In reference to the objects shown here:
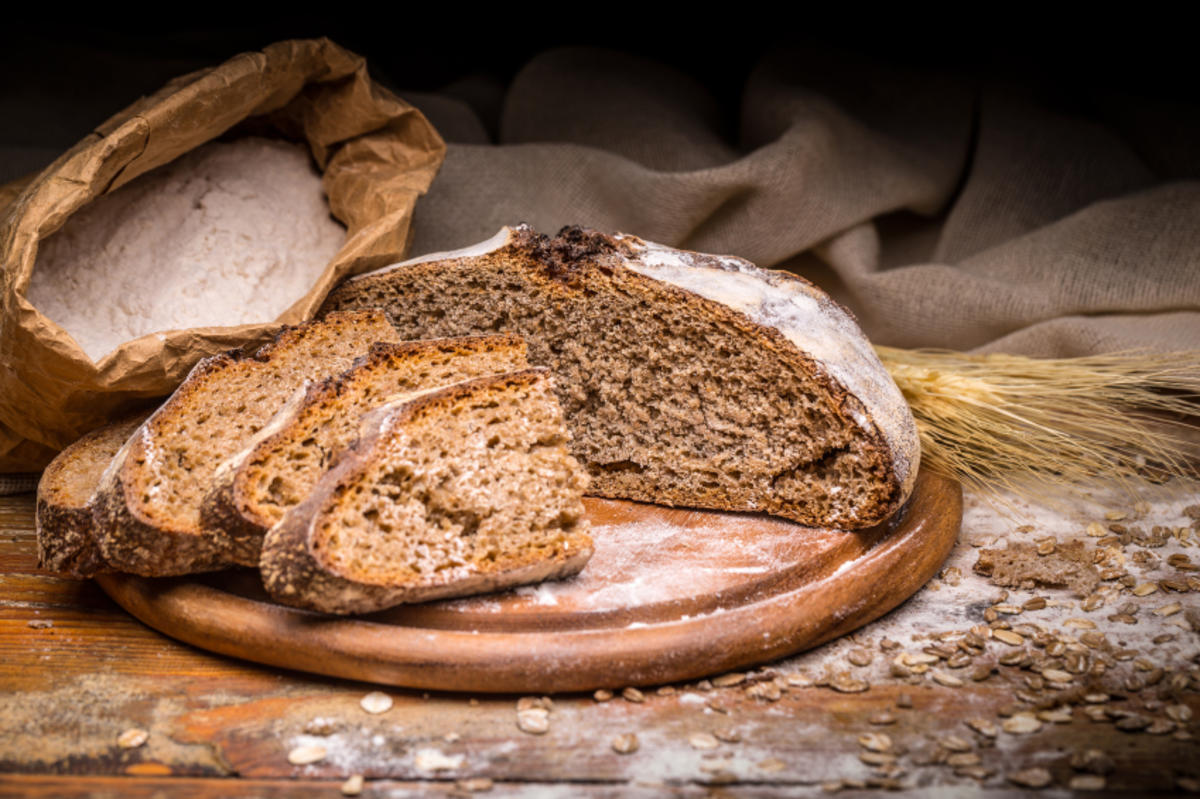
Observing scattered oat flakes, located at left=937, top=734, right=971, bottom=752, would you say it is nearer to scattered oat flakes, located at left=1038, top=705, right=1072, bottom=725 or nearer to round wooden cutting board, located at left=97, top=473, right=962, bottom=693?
scattered oat flakes, located at left=1038, top=705, right=1072, bottom=725

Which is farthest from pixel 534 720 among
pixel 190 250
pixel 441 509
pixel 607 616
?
pixel 190 250

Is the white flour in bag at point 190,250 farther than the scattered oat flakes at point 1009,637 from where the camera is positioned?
Yes

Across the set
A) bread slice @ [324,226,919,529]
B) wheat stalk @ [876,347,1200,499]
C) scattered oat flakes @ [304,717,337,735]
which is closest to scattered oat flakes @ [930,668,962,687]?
bread slice @ [324,226,919,529]

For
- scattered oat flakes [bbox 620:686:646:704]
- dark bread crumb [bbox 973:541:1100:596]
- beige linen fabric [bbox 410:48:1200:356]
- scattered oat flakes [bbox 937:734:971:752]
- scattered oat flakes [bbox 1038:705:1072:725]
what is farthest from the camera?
beige linen fabric [bbox 410:48:1200:356]

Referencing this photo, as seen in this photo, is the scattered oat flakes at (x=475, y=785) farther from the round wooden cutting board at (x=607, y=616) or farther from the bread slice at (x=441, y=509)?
the bread slice at (x=441, y=509)

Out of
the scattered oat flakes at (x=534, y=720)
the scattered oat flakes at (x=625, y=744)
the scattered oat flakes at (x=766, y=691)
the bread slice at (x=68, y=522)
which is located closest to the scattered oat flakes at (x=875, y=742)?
the scattered oat flakes at (x=766, y=691)

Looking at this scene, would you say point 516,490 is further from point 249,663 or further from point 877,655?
point 877,655

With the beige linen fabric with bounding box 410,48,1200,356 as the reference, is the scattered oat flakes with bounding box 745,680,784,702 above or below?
below
